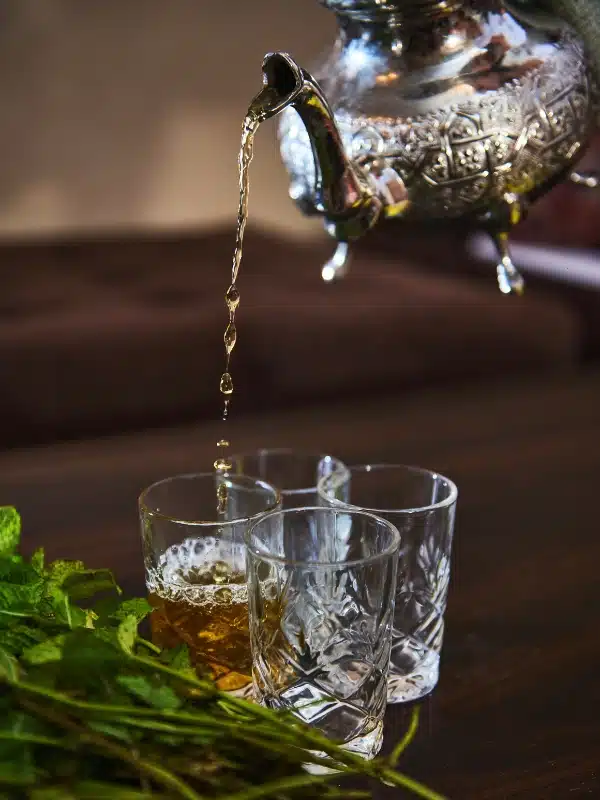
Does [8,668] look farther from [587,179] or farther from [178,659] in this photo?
[587,179]

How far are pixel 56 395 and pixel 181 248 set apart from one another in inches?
34.9

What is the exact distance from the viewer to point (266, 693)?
58 centimetres

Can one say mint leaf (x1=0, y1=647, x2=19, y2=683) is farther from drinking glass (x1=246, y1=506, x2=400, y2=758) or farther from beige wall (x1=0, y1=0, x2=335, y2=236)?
beige wall (x1=0, y1=0, x2=335, y2=236)

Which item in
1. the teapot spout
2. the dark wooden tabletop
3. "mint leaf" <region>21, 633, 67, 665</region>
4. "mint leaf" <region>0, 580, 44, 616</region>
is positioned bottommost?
the dark wooden tabletop

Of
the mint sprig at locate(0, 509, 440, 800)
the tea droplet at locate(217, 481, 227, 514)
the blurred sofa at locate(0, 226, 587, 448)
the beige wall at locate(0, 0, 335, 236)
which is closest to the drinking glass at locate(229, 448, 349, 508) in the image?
the tea droplet at locate(217, 481, 227, 514)

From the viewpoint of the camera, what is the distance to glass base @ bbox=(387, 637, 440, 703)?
2.09ft

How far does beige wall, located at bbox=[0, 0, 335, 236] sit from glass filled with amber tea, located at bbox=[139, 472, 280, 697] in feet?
10.1

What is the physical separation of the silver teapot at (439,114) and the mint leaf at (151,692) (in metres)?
0.34

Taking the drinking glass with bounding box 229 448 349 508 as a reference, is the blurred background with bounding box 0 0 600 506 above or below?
below

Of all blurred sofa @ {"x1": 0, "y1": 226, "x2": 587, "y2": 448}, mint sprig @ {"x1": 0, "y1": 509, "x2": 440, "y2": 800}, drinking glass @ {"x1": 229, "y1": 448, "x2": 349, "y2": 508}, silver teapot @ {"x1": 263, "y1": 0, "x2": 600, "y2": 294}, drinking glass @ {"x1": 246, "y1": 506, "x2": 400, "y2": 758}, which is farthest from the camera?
blurred sofa @ {"x1": 0, "y1": 226, "x2": 587, "y2": 448}

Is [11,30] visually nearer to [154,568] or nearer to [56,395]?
[56,395]

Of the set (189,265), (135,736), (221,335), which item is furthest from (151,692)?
(189,265)

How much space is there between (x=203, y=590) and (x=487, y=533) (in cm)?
38

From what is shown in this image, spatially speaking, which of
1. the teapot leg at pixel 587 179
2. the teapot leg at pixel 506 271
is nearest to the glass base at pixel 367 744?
the teapot leg at pixel 506 271
